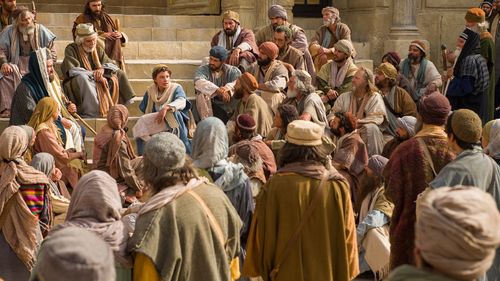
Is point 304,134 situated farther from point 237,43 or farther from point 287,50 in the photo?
point 237,43

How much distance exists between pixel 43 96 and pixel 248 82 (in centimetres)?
220

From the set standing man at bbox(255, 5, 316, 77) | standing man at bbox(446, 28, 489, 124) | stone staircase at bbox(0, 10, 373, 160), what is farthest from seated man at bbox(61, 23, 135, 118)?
standing man at bbox(446, 28, 489, 124)

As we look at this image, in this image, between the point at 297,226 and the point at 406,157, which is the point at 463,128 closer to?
the point at 406,157

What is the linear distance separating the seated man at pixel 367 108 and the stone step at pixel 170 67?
3.13m

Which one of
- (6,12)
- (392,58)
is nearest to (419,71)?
(392,58)

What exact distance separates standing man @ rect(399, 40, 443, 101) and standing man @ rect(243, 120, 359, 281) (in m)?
7.48

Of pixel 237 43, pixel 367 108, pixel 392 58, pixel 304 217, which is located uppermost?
pixel 237 43

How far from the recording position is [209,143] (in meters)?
6.98

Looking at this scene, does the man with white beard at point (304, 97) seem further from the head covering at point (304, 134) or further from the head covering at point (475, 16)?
the head covering at point (304, 134)

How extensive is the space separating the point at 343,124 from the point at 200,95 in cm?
213

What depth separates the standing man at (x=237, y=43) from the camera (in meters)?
13.2

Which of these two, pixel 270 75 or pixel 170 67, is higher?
pixel 270 75

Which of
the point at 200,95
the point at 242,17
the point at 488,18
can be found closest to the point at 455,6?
the point at 488,18

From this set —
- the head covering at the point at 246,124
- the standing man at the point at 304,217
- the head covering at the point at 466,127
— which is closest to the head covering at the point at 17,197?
the head covering at the point at 246,124
